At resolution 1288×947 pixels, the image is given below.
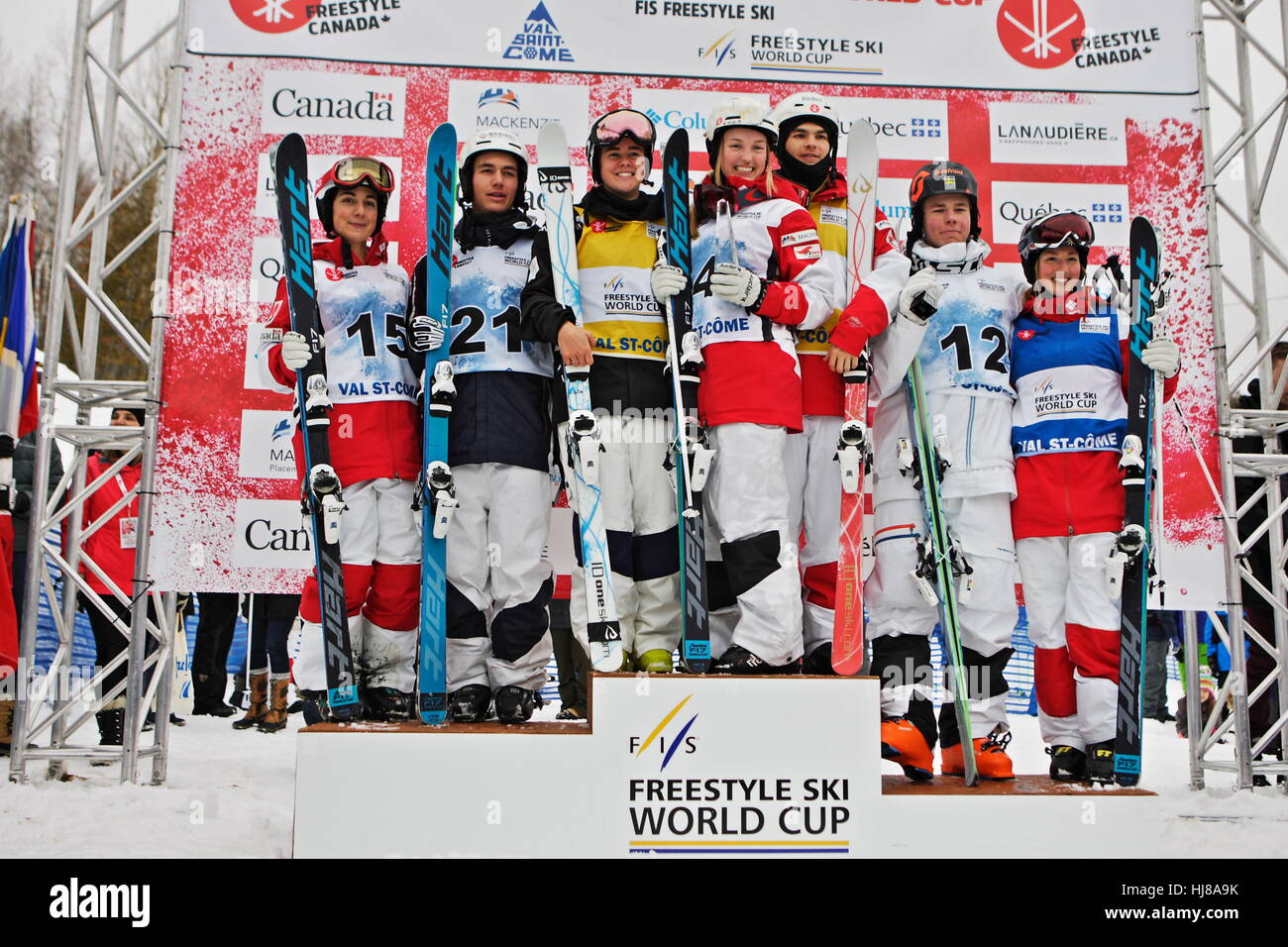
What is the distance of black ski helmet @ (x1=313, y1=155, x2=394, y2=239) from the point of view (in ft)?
14.0

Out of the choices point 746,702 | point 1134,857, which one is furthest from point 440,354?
point 1134,857

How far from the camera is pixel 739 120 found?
3957 mm

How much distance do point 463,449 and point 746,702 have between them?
1381mm

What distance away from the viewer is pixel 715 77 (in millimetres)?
5430

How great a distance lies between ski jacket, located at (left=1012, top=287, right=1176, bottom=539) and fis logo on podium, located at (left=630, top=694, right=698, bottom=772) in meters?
1.62

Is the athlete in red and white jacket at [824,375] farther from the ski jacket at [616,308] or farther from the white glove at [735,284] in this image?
the ski jacket at [616,308]

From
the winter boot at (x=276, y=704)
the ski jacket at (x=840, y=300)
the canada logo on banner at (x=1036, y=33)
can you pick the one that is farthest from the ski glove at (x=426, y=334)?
the winter boot at (x=276, y=704)

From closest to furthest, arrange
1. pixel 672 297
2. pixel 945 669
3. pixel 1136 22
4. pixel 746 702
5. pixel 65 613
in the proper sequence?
pixel 746 702
pixel 672 297
pixel 945 669
pixel 65 613
pixel 1136 22

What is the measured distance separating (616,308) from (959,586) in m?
1.60

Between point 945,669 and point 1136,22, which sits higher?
point 1136,22

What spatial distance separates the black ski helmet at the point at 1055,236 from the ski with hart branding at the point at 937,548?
30.2 inches

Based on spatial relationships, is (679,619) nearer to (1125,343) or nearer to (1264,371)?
(1125,343)

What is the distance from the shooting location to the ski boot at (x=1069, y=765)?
3920mm

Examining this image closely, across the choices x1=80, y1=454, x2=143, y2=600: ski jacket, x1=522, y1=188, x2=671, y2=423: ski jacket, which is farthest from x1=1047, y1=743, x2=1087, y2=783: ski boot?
x1=80, y1=454, x2=143, y2=600: ski jacket
